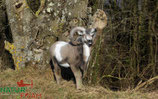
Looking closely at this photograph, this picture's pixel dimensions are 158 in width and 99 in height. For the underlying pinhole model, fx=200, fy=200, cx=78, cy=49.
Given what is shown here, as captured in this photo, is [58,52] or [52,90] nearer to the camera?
[52,90]

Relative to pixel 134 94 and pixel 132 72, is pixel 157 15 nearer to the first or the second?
pixel 132 72

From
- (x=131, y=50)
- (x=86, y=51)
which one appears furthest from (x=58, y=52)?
(x=131, y=50)

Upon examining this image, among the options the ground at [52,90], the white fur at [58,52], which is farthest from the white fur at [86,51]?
the ground at [52,90]

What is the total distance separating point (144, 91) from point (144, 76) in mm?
492

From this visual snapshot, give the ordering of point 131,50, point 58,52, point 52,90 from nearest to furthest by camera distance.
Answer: point 52,90
point 58,52
point 131,50

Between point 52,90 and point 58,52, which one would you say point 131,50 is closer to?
point 58,52

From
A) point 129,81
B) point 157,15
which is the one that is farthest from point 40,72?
point 157,15

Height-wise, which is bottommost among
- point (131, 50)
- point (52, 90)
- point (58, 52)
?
point (52, 90)

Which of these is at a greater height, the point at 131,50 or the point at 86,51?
the point at 86,51

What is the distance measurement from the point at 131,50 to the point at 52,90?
78.4 inches

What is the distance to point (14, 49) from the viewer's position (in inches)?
199

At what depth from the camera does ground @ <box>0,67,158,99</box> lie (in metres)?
3.81

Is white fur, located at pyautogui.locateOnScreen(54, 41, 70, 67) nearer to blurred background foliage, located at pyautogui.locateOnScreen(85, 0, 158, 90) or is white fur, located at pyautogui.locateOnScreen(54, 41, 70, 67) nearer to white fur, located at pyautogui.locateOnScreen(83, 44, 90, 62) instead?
white fur, located at pyautogui.locateOnScreen(83, 44, 90, 62)

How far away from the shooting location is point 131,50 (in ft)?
15.0
